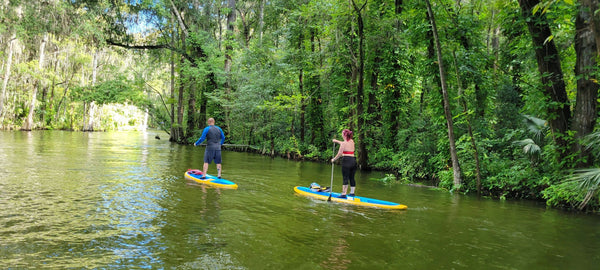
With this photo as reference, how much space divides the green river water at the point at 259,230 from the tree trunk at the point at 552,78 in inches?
83.1

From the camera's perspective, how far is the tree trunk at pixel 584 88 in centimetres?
881

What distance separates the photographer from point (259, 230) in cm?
630

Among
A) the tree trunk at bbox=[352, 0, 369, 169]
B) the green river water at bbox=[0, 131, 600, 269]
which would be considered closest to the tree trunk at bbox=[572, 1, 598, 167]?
the green river water at bbox=[0, 131, 600, 269]

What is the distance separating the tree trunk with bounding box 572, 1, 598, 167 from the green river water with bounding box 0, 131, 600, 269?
1727 mm

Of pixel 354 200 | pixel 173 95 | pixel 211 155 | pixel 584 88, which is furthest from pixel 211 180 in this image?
pixel 173 95

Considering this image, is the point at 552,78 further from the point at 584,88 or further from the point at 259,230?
the point at 259,230

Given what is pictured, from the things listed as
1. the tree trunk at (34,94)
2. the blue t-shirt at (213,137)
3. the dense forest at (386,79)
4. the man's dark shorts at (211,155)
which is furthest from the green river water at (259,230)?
the tree trunk at (34,94)

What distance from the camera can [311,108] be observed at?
23.8 metres

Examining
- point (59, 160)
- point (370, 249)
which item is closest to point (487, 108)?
point (370, 249)

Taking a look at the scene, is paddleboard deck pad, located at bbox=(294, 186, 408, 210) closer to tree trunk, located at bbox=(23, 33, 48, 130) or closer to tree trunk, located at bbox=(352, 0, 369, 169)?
tree trunk, located at bbox=(352, 0, 369, 169)

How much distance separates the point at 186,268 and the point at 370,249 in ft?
8.78

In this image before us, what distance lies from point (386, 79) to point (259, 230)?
12.7 meters

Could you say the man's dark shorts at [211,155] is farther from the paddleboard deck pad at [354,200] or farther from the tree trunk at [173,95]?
the tree trunk at [173,95]

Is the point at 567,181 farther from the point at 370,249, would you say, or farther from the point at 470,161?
the point at 370,249
